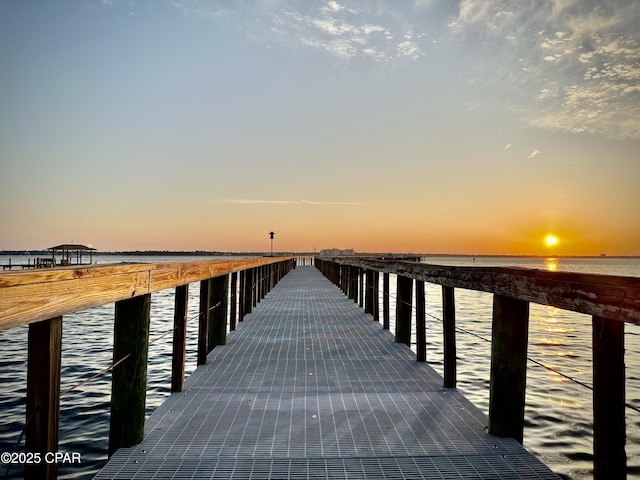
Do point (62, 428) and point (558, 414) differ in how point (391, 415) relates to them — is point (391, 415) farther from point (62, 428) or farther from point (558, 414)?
point (62, 428)

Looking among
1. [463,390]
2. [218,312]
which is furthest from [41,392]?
[463,390]

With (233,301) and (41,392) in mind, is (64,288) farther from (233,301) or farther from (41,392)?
(233,301)

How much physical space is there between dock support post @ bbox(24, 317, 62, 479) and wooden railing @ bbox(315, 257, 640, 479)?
258 centimetres

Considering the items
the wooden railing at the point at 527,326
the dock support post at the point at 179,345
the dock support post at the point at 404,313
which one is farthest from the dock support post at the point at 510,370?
the dock support post at the point at 404,313

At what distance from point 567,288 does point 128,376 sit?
9.59 ft

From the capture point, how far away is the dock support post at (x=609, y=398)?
7.55 ft

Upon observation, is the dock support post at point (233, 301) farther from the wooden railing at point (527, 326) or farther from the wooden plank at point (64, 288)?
the wooden plank at point (64, 288)

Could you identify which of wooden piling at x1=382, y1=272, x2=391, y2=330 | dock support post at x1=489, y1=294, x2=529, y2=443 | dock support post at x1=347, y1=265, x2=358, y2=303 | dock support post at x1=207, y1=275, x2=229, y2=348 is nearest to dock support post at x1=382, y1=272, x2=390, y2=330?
wooden piling at x1=382, y1=272, x2=391, y2=330

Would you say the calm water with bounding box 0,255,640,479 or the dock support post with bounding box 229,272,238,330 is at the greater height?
the dock support post with bounding box 229,272,238,330

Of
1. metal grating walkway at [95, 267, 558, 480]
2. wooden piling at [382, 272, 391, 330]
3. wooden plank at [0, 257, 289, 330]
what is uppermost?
wooden plank at [0, 257, 289, 330]

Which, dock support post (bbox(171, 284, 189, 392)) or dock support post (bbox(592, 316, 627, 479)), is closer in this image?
dock support post (bbox(592, 316, 627, 479))

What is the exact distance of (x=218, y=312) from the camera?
707 centimetres

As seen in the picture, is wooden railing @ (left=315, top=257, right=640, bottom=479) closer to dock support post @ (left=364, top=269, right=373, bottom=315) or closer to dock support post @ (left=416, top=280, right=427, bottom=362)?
dock support post @ (left=416, top=280, right=427, bottom=362)

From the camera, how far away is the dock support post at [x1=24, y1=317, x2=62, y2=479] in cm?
212
